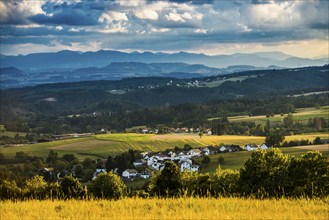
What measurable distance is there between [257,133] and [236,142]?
1212 inches

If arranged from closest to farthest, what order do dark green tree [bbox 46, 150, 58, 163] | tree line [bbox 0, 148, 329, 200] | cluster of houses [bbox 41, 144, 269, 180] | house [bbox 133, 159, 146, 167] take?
tree line [bbox 0, 148, 329, 200] < cluster of houses [bbox 41, 144, 269, 180] < house [bbox 133, 159, 146, 167] < dark green tree [bbox 46, 150, 58, 163]

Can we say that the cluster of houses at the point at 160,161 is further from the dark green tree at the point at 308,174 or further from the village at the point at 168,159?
the dark green tree at the point at 308,174

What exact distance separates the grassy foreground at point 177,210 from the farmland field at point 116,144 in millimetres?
101183

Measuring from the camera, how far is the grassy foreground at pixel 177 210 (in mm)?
11816

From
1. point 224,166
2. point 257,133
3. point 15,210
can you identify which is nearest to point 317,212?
point 15,210

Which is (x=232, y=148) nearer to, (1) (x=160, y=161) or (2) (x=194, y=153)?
(2) (x=194, y=153)

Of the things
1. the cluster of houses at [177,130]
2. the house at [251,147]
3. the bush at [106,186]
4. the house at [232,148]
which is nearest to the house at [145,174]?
the house at [232,148]

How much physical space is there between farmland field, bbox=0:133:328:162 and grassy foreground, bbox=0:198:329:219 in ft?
332

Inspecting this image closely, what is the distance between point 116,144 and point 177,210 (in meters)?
116

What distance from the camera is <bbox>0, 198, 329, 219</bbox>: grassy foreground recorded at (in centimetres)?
1182

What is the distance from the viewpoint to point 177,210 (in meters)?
13.1

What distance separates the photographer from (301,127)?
152375 mm

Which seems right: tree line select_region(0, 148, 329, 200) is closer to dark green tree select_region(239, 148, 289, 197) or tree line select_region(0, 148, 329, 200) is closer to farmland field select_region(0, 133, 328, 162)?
dark green tree select_region(239, 148, 289, 197)

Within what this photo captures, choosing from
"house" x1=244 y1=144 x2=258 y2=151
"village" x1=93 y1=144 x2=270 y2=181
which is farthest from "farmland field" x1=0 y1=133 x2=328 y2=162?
"village" x1=93 y1=144 x2=270 y2=181
